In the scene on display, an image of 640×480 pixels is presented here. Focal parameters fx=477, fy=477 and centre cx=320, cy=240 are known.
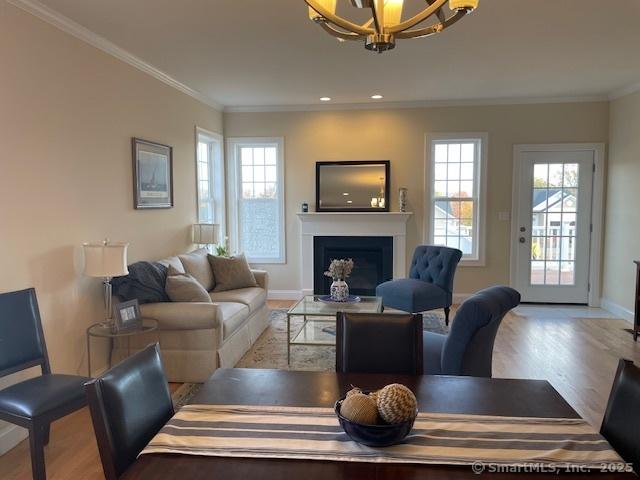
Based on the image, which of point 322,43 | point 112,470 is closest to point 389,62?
point 322,43

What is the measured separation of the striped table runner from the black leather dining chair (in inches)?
45.7

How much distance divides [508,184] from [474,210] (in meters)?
0.52

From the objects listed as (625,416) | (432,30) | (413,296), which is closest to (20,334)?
(432,30)

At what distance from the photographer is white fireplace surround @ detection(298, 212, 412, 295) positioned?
6141 mm

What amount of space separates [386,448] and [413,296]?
357cm

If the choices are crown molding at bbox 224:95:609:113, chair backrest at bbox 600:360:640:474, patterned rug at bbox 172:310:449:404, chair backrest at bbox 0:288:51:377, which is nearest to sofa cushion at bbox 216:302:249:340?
patterned rug at bbox 172:310:449:404

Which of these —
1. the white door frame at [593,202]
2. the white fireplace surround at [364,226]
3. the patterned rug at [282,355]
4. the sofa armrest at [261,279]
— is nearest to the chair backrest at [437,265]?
the patterned rug at [282,355]

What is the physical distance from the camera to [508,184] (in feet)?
19.9

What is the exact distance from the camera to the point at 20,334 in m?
2.61

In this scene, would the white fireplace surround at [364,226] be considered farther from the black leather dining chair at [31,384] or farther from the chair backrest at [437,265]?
the black leather dining chair at [31,384]

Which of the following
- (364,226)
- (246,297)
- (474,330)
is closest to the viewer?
(474,330)

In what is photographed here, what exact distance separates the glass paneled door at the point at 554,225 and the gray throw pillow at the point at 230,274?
3500 millimetres

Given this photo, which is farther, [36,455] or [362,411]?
[36,455]

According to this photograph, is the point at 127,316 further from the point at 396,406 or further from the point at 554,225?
the point at 554,225
